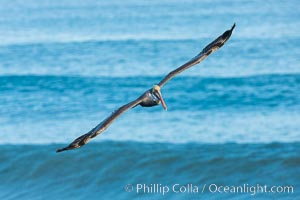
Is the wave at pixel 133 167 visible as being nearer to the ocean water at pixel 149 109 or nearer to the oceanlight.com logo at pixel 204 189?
the ocean water at pixel 149 109

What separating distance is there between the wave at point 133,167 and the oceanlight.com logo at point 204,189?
0.16 meters

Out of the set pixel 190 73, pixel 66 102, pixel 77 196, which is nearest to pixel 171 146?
pixel 77 196

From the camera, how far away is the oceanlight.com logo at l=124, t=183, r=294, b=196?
1462cm

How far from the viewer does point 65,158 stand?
17250 mm

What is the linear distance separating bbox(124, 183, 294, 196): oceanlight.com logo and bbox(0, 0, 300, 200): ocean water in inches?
3.1

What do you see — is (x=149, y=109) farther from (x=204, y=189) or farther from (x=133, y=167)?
(x=204, y=189)

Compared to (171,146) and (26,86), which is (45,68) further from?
(171,146)

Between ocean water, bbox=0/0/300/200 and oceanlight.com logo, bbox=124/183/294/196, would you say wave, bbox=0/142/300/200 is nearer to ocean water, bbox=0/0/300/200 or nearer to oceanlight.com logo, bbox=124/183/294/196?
ocean water, bbox=0/0/300/200

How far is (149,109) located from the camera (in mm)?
20484

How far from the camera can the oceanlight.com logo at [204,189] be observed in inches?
576

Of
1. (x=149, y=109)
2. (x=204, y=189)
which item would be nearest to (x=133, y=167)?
(x=204, y=189)

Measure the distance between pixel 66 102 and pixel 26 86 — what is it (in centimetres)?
246

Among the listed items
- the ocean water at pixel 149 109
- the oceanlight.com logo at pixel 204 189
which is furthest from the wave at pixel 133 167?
the oceanlight.com logo at pixel 204 189

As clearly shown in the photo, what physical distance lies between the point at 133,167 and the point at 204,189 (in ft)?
7.04
